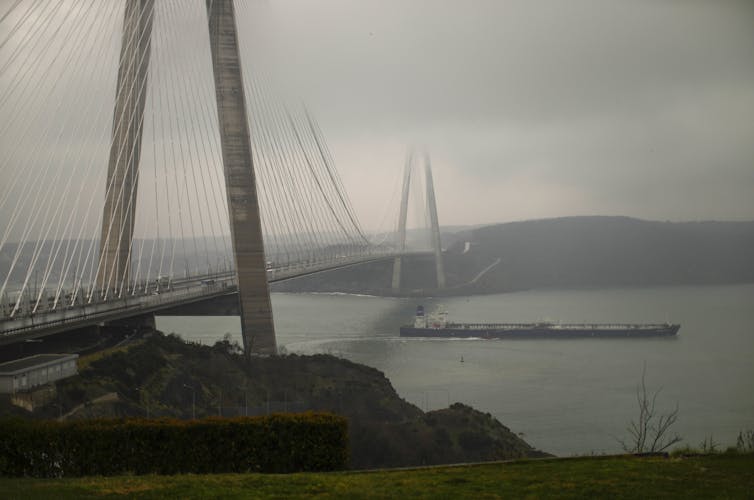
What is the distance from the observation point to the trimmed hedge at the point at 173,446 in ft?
17.1

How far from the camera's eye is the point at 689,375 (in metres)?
18.0

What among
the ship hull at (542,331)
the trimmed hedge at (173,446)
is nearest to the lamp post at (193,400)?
the trimmed hedge at (173,446)

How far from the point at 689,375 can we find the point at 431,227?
27439 mm

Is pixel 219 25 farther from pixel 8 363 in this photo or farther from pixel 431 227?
pixel 431 227

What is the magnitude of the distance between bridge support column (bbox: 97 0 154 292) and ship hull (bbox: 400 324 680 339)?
13.4 meters

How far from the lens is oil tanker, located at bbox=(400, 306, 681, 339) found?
26219 mm

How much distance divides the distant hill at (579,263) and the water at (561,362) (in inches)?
247

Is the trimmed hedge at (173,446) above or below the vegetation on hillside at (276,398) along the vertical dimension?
above

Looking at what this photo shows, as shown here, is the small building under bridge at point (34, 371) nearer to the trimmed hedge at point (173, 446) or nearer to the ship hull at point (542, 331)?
the trimmed hedge at point (173, 446)

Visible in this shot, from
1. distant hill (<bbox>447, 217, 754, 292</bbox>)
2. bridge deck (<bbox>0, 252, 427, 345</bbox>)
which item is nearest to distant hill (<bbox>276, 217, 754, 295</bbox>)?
distant hill (<bbox>447, 217, 754, 292</bbox>)

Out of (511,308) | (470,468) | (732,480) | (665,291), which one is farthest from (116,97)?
(665,291)

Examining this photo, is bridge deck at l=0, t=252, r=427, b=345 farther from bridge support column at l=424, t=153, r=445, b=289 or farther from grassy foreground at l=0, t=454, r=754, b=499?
bridge support column at l=424, t=153, r=445, b=289

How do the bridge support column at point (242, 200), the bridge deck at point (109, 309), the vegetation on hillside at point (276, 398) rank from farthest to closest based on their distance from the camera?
the bridge support column at point (242, 200) < the bridge deck at point (109, 309) < the vegetation on hillside at point (276, 398)

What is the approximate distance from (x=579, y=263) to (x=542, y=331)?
26.5 meters
